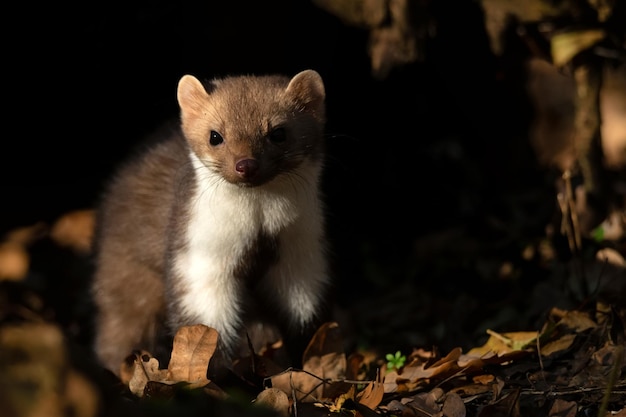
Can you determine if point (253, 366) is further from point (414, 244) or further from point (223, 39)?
point (223, 39)

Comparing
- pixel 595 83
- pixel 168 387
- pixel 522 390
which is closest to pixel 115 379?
pixel 168 387

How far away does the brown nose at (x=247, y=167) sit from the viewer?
378 centimetres

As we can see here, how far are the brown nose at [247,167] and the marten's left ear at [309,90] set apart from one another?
1.93ft

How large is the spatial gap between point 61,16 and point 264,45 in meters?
1.62

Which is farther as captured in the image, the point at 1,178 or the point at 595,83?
the point at 1,178

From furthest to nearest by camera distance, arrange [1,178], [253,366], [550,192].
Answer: [1,178]
[550,192]
[253,366]

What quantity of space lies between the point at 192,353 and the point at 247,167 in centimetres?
87

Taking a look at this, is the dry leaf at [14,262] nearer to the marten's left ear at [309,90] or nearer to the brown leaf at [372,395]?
the marten's left ear at [309,90]

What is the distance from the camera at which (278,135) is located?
4.07 m

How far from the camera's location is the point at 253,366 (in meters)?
4.12

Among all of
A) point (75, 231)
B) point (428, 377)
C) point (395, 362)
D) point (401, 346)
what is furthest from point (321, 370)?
point (75, 231)

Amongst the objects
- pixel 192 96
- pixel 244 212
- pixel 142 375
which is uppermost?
pixel 192 96

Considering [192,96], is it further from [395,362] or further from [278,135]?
[395,362]

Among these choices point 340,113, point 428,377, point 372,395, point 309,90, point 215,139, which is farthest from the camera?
point 340,113
